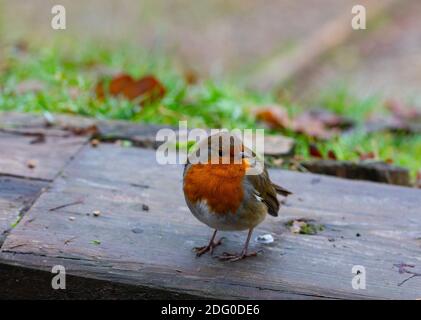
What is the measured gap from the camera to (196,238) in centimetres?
299

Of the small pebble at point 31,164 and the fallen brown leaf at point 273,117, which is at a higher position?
the fallen brown leaf at point 273,117

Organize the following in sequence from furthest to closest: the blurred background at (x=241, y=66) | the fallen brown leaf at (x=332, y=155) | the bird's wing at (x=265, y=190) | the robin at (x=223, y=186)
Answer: the blurred background at (x=241, y=66), the fallen brown leaf at (x=332, y=155), the bird's wing at (x=265, y=190), the robin at (x=223, y=186)

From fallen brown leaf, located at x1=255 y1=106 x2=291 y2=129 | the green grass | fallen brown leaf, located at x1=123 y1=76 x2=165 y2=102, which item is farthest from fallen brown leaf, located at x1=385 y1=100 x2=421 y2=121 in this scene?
fallen brown leaf, located at x1=123 y1=76 x2=165 y2=102

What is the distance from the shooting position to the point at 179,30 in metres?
8.94

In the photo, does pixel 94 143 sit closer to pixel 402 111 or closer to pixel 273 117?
pixel 273 117

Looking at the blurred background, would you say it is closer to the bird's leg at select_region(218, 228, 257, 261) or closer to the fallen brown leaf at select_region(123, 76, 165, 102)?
the fallen brown leaf at select_region(123, 76, 165, 102)

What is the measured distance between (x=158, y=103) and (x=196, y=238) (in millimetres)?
1961

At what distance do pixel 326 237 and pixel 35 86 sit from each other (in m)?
2.78

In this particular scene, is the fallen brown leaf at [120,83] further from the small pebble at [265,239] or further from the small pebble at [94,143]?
the small pebble at [265,239]

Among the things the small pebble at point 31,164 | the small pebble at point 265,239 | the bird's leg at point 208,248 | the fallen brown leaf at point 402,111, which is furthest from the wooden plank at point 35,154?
the fallen brown leaf at point 402,111

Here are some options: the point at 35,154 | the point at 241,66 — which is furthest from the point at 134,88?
the point at 241,66

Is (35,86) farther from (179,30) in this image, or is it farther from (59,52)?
(179,30)

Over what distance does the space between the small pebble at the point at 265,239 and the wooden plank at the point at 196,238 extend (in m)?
0.04

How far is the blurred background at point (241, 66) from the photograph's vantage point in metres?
4.83
